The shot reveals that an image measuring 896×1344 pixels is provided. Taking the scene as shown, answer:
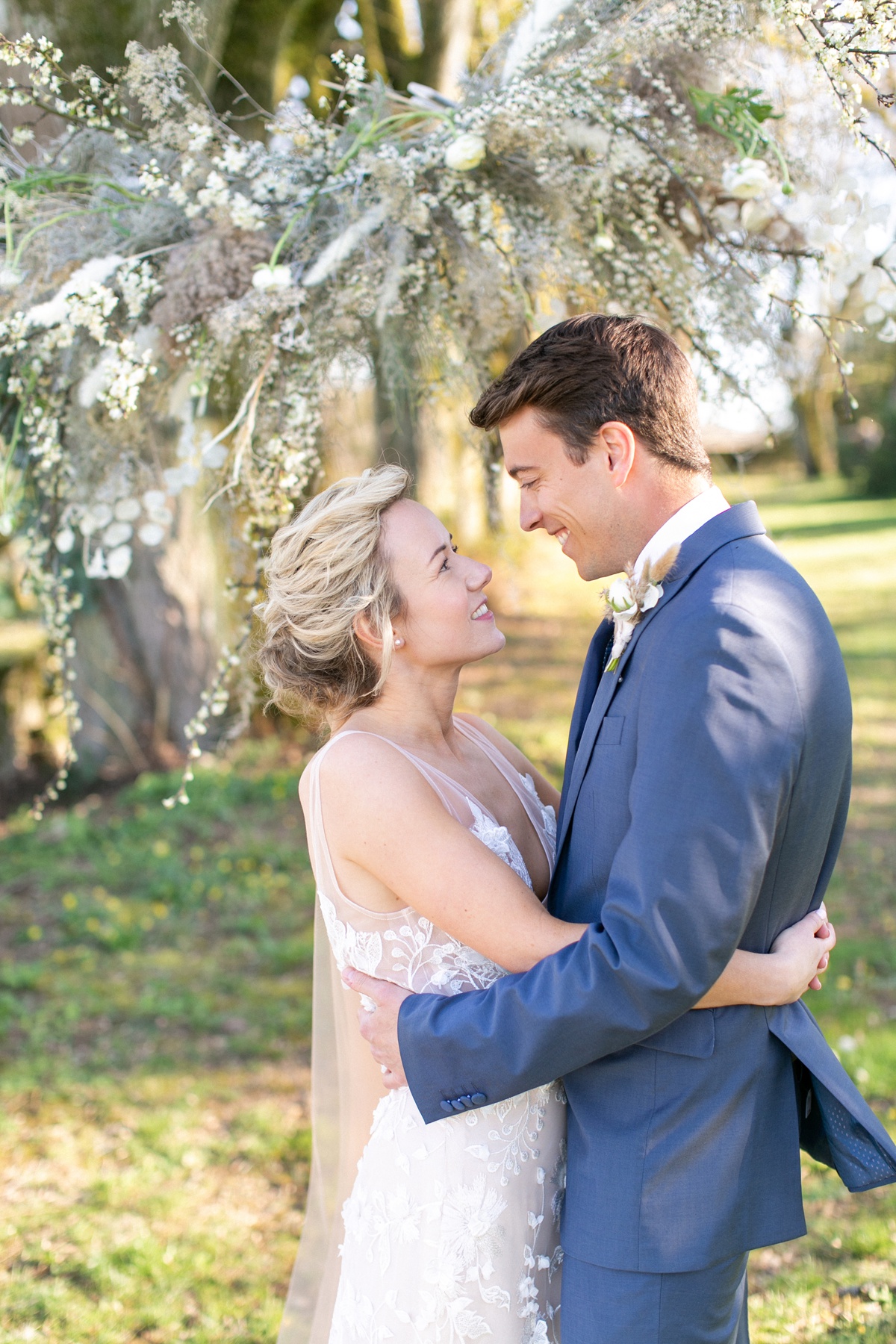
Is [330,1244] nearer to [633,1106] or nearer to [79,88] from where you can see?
[633,1106]

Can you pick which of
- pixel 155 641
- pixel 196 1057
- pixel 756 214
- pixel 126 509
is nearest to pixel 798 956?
pixel 756 214

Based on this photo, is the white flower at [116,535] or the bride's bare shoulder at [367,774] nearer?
the bride's bare shoulder at [367,774]

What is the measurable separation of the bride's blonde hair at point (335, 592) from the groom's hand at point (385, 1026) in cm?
64

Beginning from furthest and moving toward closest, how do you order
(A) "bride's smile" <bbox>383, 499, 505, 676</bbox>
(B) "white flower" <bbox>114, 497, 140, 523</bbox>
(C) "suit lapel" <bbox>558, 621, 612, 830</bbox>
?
(B) "white flower" <bbox>114, 497, 140, 523</bbox>, (A) "bride's smile" <bbox>383, 499, 505, 676</bbox>, (C) "suit lapel" <bbox>558, 621, 612, 830</bbox>

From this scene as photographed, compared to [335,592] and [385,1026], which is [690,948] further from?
[335,592]

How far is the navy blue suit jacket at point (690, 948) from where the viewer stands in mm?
1631

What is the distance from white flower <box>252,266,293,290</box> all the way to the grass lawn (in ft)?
4.72

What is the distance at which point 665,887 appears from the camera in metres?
1.62

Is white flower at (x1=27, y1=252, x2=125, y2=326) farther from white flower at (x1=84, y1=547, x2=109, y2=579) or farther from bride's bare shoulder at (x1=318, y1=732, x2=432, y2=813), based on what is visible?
bride's bare shoulder at (x1=318, y1=732, x2=432, y2=813)

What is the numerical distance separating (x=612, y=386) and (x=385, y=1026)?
4.13 ft

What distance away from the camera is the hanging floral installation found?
2.29 meters

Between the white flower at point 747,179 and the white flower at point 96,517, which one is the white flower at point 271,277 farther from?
the white flower at point 747,179
